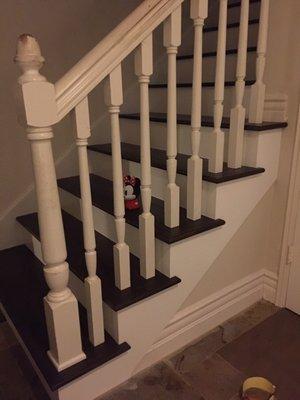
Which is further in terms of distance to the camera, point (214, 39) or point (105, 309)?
point (214, 39)

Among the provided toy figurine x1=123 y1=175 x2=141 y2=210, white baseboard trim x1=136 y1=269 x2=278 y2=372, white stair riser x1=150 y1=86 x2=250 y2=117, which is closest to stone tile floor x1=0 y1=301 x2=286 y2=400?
white baseboard trim x1=136 y1=269 x2=278 y2=372

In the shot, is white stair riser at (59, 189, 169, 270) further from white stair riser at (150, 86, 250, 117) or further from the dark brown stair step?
white stair riser at (150, 86, 250, 117)

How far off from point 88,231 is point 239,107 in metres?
0.82

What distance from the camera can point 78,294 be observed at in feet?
4.75

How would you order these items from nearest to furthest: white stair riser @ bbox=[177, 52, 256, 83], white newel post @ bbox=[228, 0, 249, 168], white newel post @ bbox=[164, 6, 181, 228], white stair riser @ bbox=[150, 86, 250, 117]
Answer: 1. white newel post @ bbox=[164, 6, 181, 228]
2. white newel post @ bbox=[228, 0, 249, 168]
3. white stair riser @ bbox=[150, 86, 250, 117]
4. white stair riser @ bbox=[177, 52, 256, 83]

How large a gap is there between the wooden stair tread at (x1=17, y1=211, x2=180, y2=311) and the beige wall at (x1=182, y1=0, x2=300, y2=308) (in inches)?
11.5

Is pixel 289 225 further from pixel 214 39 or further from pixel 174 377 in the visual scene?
pixel 214 39

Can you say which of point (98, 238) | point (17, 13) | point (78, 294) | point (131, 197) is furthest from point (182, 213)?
point (17, 13)

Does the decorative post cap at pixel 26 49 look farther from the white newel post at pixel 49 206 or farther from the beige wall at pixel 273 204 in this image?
the beige wall at pixel 273 204

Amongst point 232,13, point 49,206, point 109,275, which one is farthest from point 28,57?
point 232,13

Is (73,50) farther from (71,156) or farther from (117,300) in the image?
(117,300)

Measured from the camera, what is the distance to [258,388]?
1292 mm

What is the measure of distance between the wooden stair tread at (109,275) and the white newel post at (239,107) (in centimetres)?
60

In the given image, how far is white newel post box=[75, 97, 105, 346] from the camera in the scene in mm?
997
